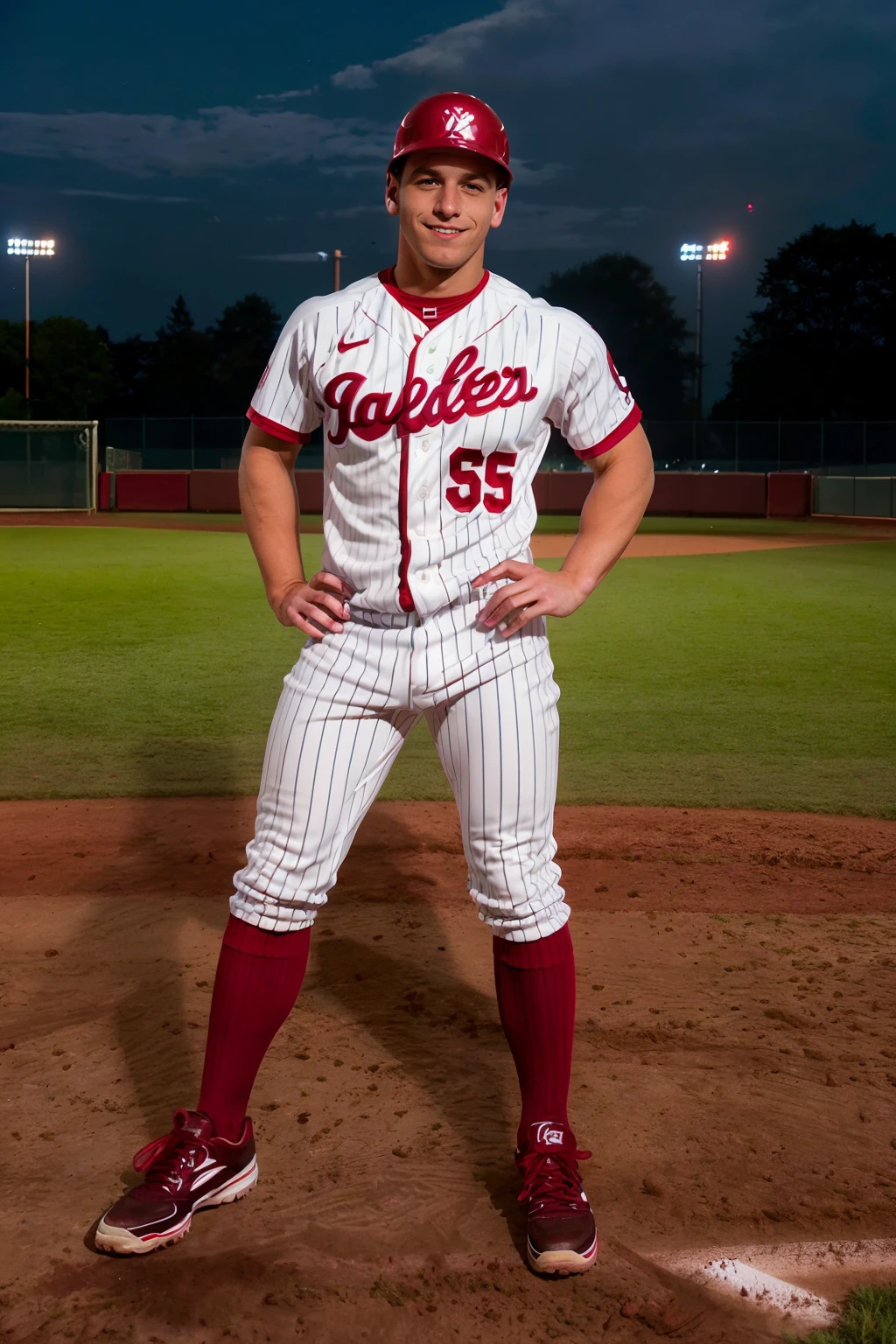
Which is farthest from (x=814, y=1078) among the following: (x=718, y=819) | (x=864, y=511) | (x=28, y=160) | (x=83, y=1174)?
(x=28, y=160)

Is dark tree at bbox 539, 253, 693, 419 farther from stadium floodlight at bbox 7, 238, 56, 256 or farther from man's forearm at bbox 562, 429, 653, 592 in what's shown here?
man's forearm at bbox 562, 429, 653, 592

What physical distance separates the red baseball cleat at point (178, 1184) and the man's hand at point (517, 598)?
41.9 inches

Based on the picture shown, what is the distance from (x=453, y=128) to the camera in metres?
2.16

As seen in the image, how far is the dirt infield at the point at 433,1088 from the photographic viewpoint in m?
2.07

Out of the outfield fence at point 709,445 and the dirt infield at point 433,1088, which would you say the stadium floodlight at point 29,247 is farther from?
the dirt infield at point 433,1088

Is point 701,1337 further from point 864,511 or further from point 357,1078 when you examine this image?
point 864,511

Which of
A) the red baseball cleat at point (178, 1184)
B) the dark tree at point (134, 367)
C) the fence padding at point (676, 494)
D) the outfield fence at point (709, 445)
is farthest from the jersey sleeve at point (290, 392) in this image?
the dark tree at point (134, 367)

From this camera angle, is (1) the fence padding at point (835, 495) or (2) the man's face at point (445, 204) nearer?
(2) the man's face at point (445, 204)

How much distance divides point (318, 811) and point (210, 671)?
6.18 meters

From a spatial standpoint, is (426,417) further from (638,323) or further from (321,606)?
(638,323)

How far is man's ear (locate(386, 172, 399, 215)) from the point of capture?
2.30 meters

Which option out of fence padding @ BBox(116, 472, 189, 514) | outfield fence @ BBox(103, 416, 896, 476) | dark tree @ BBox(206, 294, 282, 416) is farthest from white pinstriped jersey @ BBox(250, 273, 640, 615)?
dark tree @ BBox(206, 294, 282, 416)

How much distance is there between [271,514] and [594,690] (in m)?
5.56

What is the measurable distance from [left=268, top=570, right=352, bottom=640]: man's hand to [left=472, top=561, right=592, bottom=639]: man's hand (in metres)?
0.25
